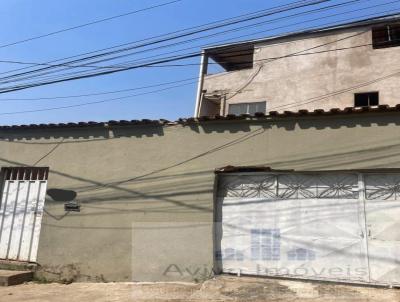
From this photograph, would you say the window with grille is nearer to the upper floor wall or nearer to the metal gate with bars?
the metal gate with bars

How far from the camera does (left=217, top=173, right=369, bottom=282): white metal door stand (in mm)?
7668

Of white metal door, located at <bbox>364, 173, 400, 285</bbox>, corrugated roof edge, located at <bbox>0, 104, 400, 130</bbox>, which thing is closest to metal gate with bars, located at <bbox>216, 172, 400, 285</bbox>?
white metal door, located at <bbox>364, 173, 400, 285</bbox>

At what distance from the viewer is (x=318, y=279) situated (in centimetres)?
777

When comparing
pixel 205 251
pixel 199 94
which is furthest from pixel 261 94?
pixel 205 251

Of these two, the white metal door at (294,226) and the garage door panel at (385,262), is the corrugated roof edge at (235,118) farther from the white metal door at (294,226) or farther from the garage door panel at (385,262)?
the garage door panel at (385,262)

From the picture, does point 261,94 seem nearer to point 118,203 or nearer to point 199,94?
point 199,94

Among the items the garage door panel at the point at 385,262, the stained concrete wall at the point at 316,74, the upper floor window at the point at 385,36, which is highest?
the upper floor window at the point at 385,36

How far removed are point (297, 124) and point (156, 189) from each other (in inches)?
118

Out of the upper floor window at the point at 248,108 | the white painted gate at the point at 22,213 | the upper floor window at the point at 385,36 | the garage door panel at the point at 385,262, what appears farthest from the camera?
the upper floor window at the point at 248,108

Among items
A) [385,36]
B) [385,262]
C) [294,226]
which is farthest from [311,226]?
[385,36]

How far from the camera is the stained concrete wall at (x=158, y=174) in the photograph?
7848 millimetres

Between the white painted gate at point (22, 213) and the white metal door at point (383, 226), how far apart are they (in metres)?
6.76

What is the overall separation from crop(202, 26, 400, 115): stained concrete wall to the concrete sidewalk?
10.7 metres

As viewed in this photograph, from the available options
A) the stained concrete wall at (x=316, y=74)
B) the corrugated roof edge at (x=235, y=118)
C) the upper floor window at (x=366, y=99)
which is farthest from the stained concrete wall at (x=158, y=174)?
the upper floor window at (x=366, y=99)
